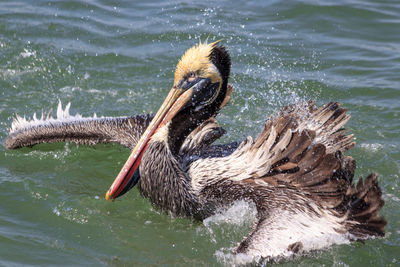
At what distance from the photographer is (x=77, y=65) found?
371 inches

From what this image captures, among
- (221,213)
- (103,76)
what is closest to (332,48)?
(103,76)

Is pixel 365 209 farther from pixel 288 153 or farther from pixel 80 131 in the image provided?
pixel 80 131

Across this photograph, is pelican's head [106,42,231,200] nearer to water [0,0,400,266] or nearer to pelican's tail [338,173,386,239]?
water [0,0,400,266]

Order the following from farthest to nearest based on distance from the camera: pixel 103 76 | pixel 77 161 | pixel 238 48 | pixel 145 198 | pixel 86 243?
pixel 238 48
pixel 103 76
pixel 77 161
pixel 145 198
pixel 86 243

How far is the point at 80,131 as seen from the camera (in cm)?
681

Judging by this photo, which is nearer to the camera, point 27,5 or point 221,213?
point 221,213

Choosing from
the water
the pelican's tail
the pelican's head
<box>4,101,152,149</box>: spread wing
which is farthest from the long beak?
the pelican's tail

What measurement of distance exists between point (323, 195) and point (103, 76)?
16.1ft

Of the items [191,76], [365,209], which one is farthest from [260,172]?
[191,76]

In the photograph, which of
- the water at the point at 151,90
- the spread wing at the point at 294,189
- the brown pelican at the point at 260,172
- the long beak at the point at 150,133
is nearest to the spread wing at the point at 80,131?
the water at the point at 151,90

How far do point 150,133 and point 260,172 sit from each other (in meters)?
1.09

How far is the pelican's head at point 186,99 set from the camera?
552 centimetres

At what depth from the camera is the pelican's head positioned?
5.52 meters

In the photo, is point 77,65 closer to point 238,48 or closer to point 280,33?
point 238,48
